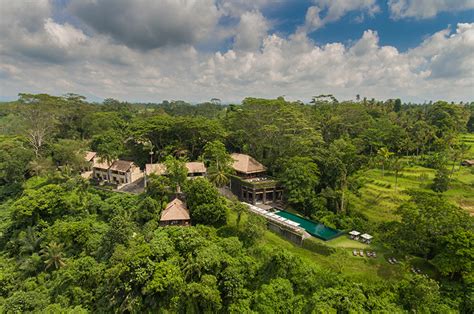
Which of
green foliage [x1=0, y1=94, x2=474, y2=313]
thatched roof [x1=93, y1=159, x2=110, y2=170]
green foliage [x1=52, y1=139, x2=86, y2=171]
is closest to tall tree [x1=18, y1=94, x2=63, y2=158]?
green foliage [x1=0, y1=94, x2=474, y2=313]

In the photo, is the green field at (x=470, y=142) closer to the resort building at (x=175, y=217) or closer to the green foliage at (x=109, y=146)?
the resort building at (x=175, y=217)

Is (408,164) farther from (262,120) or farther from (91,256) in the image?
(91,256)

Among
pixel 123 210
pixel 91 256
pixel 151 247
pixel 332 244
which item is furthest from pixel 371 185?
pixel 91 256

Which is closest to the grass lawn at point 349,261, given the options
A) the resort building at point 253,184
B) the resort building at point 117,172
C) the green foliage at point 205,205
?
the green foliage at point 205,205

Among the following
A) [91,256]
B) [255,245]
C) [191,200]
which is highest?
[191,200]

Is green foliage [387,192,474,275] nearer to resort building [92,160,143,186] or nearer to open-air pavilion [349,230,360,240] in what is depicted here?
open-air pavilion [349,230,360,240]

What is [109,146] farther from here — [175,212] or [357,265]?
[357,265]

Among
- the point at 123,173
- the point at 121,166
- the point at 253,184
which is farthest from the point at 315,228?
the point at 121,166
